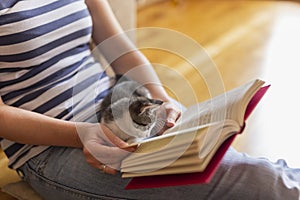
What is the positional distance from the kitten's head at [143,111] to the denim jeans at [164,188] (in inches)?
4.5

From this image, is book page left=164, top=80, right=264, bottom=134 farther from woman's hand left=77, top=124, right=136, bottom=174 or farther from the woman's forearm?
the woman's forearm

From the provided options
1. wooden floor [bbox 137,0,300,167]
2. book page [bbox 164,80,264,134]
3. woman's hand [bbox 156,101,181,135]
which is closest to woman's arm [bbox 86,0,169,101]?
woman's hand [bbox 156,101,181,135]

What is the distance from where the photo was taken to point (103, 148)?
85 centimetres

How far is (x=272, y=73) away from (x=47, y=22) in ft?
3.80

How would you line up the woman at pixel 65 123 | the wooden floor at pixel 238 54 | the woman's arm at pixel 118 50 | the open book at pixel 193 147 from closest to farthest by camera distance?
the open book at pixel 193 147 < the woman at pixel 65 123 < the woman's arm at pixel 118 50 < the wooden floor at pixel 238 54

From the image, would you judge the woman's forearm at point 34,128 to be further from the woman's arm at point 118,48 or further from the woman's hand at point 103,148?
the woman's arm at point 118,48

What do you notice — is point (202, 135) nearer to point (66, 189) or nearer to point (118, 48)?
point (66, 189)

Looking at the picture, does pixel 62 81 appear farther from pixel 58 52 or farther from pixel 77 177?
pixel 77 177

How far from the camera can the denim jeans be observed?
2.65 feet

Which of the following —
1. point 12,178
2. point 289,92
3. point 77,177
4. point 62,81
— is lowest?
point 289,92

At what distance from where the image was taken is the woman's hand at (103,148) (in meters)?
0.85

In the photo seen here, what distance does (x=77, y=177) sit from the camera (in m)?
0.90

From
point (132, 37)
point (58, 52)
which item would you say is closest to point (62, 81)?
point (58, 52)

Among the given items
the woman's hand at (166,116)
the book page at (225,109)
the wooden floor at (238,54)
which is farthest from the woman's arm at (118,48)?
the wooden floor at (238,54)
